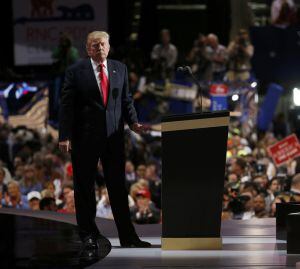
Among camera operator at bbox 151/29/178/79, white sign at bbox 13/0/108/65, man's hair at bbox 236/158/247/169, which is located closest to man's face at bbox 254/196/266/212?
man's hair at bbox 236/158/247/169

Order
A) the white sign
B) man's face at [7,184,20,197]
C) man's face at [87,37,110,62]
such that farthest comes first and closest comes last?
the white sign → man's face at [7,184,20,197] → man's face at [87,37,110,62]

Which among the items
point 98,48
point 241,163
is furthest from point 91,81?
point 241,163

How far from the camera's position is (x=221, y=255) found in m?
8.20

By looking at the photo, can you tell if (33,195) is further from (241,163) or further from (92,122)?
(92,122)

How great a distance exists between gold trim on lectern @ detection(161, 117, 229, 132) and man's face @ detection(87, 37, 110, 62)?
67 cm

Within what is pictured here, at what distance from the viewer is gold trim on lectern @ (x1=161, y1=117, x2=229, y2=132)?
8305mm

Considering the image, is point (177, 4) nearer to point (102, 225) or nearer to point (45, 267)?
point (102, 225)

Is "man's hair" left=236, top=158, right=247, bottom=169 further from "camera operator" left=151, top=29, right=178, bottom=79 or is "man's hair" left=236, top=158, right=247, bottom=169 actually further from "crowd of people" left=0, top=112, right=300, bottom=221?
"camera operator" left=151, top=29, right=178, bottom=79

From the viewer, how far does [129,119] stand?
Result: 8703 mm

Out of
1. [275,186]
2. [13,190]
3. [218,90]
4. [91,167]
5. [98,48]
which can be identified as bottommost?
[13,190]

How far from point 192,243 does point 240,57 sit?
1370cm

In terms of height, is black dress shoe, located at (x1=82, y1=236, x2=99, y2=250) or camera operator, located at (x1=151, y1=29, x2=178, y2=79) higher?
camera operator, located at (x1=151, y1=29, x2=178, y2=79)

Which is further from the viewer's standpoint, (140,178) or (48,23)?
(48,23)

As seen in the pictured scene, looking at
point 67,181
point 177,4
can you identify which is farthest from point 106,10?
point 67,181
